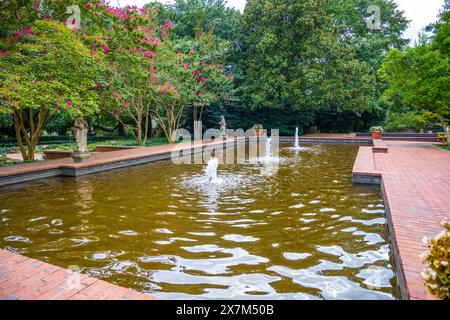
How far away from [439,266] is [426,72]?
16.6 meters

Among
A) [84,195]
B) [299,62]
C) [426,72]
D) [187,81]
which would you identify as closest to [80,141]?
[84,195]

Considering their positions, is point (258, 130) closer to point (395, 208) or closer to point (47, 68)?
point (47, 68)

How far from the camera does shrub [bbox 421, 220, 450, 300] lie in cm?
217

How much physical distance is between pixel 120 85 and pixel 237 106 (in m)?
13.6

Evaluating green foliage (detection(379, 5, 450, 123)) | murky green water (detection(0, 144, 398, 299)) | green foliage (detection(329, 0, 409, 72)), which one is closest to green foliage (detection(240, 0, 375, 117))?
green foliage (detection(329, 0, 409, 72))

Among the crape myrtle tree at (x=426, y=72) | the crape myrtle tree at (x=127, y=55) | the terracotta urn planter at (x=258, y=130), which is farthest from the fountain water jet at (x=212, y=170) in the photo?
the terracotta urn planter at (x=258, y=130)

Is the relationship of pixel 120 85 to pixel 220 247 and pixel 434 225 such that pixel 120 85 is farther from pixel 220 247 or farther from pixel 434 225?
pixel 434 225

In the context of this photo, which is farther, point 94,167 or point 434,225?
point 94,167

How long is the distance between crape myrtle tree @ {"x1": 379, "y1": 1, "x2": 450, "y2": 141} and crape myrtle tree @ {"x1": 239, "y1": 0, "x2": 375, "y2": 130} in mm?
6973

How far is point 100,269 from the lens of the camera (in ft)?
12.9

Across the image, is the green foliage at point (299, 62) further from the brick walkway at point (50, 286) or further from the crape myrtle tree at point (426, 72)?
the brick walkway at point (50, 286)

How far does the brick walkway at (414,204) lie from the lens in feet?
10.6

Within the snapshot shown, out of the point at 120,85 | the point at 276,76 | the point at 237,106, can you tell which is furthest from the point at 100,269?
the point at 237,106
